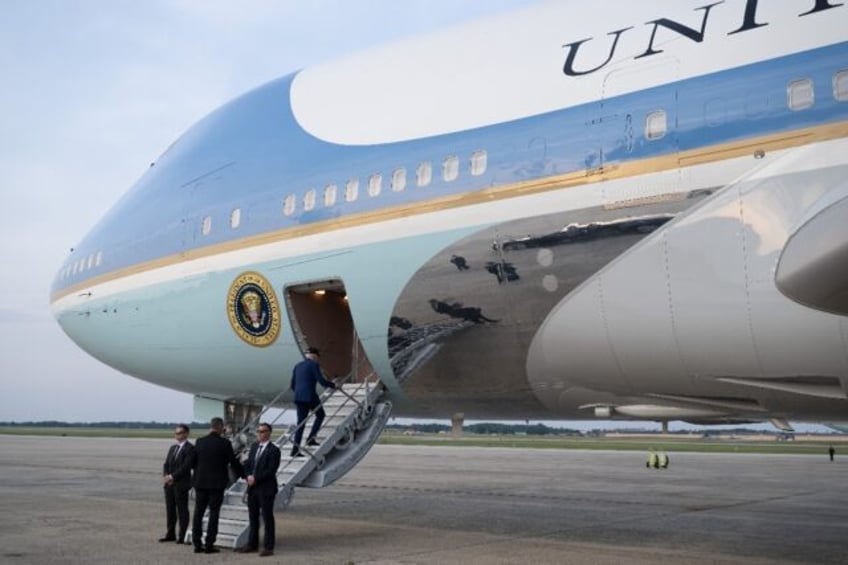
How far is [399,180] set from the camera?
9398 millimetres

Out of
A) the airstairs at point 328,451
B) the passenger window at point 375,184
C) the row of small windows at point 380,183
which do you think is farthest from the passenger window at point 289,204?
the airstairs at point 328,451

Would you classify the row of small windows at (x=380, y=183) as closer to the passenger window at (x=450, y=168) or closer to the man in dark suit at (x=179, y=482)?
the passenger window at (x=450, y=168)

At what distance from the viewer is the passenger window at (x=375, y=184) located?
31.4 feet

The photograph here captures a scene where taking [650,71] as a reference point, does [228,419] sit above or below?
below

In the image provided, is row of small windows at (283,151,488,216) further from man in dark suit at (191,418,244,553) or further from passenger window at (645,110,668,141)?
man in dark suit at (191,418,244,553)

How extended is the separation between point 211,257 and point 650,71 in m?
6.12

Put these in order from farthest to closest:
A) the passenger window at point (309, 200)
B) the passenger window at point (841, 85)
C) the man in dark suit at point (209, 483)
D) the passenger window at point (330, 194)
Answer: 1. the passenger window at point (309, 200)
2. the passenger window at point (330, 194)
3. the man in dark suit at point (209, 483)
4. the passenger window at point (841, 85)

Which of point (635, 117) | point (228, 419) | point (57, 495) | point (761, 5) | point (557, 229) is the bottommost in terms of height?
point (57, 495)

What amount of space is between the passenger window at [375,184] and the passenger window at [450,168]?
86 centimetres

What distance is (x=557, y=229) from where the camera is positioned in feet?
26.7

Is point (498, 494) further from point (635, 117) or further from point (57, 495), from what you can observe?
point (635, 117)

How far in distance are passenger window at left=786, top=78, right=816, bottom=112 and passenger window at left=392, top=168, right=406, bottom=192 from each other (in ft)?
12.7

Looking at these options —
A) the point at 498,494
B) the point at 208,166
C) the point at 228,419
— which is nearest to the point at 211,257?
the point at 208,166

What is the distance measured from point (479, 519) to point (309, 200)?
5493 millimetres
